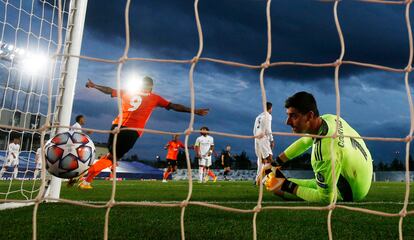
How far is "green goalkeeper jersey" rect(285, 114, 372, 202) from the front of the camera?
3.92 meters

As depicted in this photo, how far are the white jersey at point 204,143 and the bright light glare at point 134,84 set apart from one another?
7012mm

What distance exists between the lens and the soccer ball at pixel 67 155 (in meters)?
3.20

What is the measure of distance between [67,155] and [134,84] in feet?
10.1

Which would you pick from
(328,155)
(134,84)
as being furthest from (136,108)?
(328,155)

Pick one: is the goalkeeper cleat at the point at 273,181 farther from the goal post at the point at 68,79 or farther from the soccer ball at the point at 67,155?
the goal post at the point at 68,79

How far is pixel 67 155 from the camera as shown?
3217 millimetres

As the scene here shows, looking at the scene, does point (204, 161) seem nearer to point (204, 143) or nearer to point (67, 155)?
point (204, 143)

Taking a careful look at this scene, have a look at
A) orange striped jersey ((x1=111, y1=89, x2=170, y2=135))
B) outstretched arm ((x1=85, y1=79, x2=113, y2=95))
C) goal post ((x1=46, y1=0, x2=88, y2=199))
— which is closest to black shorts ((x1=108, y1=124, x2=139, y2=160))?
orange striped jersey ((x1=111, y1=89, x2=170, y2=135))

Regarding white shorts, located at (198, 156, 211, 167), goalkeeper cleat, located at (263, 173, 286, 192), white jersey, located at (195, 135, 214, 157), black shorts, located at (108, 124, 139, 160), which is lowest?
goalkeeper cleat, located at (263, 173, 286, 192)

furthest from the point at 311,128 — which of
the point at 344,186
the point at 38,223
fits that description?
the point at 38,223

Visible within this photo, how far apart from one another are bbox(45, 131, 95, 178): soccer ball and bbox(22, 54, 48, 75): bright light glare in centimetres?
155

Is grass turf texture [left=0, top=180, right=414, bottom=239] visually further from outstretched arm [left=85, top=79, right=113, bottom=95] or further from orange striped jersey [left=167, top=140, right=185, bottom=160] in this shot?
orange striped jersey [left=167, top=140, right=185, bottom=160]

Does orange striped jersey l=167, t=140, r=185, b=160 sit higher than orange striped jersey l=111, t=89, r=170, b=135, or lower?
lower

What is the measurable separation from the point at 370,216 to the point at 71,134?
2.61 m
